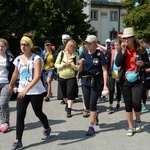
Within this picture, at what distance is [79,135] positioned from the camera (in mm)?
5727

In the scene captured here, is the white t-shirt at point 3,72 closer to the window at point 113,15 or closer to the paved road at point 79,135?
the paved road at point 79,135

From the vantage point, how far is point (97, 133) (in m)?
5.84

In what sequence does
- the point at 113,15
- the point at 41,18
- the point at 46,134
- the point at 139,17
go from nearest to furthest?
the point at 46,134
the point at 41,18
the point at 139,17
the point at 113,15

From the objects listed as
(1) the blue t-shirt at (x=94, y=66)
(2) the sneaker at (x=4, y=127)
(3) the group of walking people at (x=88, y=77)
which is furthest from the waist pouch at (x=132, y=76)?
(2) the sneaker at (x=4, y=127)

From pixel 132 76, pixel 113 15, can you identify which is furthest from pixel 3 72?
pixel 113 15

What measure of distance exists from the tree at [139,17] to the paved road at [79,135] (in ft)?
103

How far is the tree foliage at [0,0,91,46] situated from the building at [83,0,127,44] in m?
25.4

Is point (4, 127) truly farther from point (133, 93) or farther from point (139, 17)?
point (139, 17)

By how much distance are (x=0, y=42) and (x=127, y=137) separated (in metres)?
2.98

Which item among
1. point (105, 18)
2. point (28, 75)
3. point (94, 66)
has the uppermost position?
point (105, 18)

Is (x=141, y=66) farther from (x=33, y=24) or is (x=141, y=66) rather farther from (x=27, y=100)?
(x=33, y=24)

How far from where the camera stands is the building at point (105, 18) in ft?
163

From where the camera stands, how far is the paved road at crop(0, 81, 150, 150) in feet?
16.8

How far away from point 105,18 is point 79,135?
4650 centimetres
